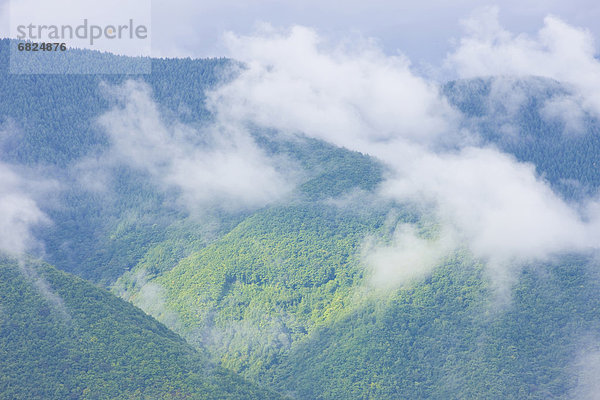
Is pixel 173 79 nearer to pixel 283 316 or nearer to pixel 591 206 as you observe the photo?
→ pixel 283 316

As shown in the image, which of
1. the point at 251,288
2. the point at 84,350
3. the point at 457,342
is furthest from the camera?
the point at 251,288

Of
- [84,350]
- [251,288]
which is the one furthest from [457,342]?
[84,350]

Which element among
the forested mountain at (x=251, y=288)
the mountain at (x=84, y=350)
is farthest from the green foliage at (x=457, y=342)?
the mountain at (x=84, y=350)

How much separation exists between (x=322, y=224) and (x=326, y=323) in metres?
16.3

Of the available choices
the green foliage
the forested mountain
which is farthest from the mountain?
the green foliage

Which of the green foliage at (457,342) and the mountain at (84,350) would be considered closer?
the mountain at (84,350)

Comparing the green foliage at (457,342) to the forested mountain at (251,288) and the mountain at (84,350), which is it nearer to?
the forested mountain at (251,288)

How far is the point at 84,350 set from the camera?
274ft

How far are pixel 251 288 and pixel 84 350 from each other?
109 feet

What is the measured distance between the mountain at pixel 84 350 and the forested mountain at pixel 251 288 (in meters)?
0.15

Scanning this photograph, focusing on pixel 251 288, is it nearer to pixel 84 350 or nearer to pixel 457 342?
pixel 457 342

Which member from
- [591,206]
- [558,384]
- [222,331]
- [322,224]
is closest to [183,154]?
[322,224]

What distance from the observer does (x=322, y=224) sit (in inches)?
4732

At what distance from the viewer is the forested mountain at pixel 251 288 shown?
283ft
